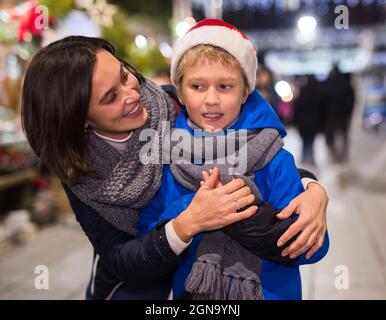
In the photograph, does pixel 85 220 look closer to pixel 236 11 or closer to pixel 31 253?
pixel 31 253

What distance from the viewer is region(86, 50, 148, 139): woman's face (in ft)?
3.66

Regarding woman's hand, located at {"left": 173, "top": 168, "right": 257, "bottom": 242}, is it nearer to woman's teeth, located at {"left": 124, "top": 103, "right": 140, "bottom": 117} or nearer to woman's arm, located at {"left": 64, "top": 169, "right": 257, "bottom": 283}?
woman's arm, located at {"left": 64, "top": 169, "right": 257, "bottom": 283}

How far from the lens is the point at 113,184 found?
3.81 feet

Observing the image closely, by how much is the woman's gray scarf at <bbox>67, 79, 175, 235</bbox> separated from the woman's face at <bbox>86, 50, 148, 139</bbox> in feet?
0.10

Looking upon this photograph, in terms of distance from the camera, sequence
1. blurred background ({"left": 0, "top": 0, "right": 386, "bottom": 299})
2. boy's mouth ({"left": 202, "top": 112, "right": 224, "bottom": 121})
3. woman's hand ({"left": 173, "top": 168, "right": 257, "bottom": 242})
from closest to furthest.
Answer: woman's hand ({"left": 173, "top": 168, "right": 257, "bottom": 242})
boy's mouth ({"left": 202, "top": 112, "right": 224, "bottom": 121})
blurred background ({"left": 0, "top": 0, "right": 386, "bottom": 299})

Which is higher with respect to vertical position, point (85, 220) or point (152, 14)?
point (152, 14)

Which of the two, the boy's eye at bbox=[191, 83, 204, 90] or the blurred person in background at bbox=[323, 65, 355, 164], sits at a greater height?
the blurred person in background at bbox=[323, 65, 355, 164]

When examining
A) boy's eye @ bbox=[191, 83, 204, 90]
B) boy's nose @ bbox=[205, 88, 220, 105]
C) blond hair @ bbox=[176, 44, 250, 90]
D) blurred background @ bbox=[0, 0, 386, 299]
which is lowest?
boy's nose @ bbox=[205, 88, 220, 105]

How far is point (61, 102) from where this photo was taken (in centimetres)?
110

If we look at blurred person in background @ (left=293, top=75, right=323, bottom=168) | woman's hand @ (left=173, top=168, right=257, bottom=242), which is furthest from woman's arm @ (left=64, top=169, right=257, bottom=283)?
blurred person in background @ (left=293, top=75, right=323, bottom=168)

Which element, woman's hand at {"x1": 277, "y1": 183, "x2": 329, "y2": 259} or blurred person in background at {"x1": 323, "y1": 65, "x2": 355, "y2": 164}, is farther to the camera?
blurred person in background at {"x1": 323, "y1": 65, "x2": 355, "y2": 164}
